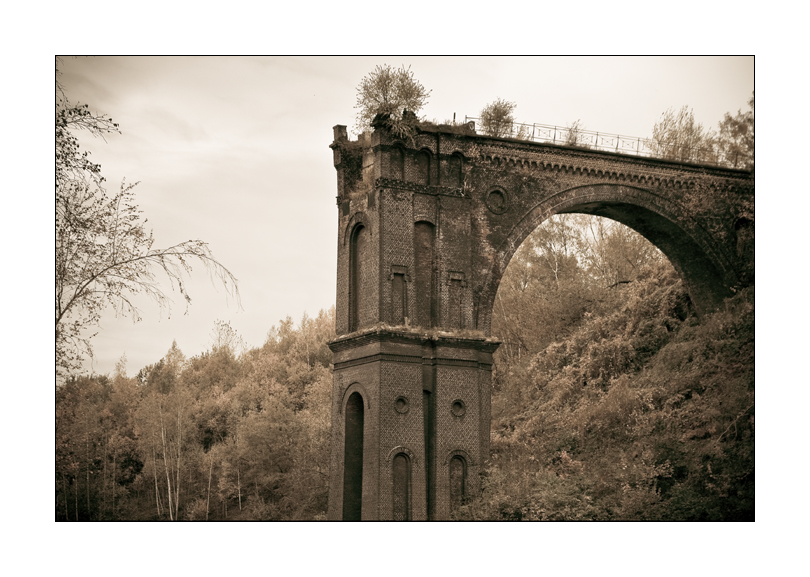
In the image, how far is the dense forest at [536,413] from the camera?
78.5ft

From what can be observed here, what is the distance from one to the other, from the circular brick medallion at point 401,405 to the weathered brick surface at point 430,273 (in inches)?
1.5

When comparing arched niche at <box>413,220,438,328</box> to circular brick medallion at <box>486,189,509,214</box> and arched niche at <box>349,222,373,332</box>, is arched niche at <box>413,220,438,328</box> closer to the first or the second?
arched niche at <box>349,222,373,332</box>

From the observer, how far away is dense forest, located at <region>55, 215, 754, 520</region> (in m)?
23.9

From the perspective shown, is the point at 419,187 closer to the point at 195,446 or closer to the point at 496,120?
the point at 496,120

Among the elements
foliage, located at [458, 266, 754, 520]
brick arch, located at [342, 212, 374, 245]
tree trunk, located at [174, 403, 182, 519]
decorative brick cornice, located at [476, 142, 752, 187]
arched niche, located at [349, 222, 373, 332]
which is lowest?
tree trunk, located at [174, 403, 182, 519]

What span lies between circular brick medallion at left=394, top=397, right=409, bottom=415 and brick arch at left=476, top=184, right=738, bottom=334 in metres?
3.03

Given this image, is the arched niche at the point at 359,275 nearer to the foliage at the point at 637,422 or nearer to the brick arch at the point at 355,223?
the brick arch at the point at 355,223

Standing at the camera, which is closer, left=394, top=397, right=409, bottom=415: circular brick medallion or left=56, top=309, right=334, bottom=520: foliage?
left=394, top=397, right=409, bottom=415: circular brick medallion

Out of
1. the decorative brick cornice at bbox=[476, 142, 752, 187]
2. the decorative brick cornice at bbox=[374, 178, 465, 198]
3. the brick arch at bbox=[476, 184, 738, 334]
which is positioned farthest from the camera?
the decorative brick cornice at bbox=[476, 142, 752, 187]

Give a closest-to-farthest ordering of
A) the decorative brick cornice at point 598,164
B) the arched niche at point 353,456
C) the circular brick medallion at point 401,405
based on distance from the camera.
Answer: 1. the circular brick medallion at point 401,405
2. the arched niche at point 353,456
3. the decorative brick cornice at point 598,164

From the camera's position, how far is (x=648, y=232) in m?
29.7

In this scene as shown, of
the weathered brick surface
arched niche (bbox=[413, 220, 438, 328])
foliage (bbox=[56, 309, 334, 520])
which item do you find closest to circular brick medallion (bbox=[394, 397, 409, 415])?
the weathered brick surface

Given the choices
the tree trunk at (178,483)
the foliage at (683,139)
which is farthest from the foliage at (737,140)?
the tree trunk at (178,483)

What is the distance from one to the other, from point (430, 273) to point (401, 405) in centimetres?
362
